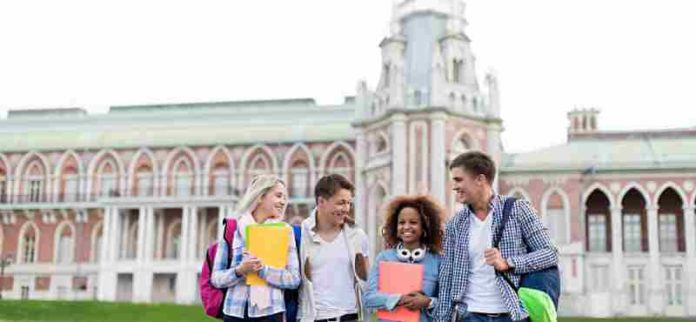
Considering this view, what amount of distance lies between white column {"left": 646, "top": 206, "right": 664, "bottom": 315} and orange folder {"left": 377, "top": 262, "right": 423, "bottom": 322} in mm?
32927

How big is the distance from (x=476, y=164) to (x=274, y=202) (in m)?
1.54

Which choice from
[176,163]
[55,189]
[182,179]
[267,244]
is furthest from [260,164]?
[267,244]

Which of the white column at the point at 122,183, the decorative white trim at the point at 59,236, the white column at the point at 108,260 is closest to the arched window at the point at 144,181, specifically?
the white column at the point at 122,183

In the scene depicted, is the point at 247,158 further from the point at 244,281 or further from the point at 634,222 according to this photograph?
the point at 244,281

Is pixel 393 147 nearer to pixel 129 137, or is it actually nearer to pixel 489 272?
pixel 129 137

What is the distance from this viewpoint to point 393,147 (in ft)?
112

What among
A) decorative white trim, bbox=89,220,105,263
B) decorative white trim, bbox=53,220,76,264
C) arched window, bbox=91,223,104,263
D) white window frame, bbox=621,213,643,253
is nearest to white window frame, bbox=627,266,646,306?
white window frame, bbox=621,213,643,253

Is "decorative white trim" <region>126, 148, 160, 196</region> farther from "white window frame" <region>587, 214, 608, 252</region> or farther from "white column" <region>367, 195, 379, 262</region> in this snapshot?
"white window frame" <region>587, 214, 608, 252</region>

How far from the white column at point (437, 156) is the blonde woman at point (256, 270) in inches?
1084

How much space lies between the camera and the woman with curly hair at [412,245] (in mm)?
5773

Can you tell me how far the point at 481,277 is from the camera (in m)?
5.42

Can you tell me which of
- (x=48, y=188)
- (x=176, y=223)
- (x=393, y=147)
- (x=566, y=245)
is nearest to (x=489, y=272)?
(x=393, y=147)

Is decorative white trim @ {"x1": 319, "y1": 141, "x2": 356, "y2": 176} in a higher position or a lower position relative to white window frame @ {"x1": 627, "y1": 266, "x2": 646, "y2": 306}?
higher

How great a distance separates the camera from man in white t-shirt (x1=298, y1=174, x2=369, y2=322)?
6.04 metres
